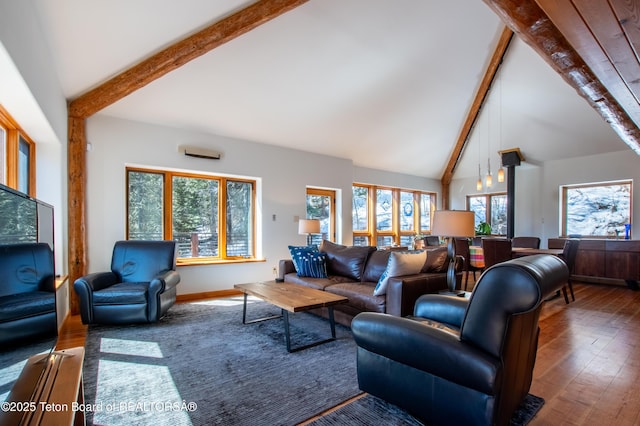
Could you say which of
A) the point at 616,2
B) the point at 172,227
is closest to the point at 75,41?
the point at 172,227

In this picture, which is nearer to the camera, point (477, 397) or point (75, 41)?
point (477, 397)

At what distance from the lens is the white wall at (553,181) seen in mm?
5922

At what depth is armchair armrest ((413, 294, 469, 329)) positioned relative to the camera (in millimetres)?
2125

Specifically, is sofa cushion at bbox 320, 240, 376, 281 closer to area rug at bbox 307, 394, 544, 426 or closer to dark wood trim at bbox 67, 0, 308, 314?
area rug at bbox 307, 394, 544, 426

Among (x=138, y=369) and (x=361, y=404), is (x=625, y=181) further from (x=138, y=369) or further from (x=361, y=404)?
(x=138, y=369)

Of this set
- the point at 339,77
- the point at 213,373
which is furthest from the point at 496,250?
the point at 213,373

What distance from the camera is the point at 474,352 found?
1.42 metres

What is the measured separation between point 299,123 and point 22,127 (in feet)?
11.1

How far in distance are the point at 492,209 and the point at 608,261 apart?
2.69 m

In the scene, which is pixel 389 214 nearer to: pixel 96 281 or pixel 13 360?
pixel 96 281

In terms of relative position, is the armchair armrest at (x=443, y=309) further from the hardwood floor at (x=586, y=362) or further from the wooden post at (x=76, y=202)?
the wooden post at (x=76, y=202)

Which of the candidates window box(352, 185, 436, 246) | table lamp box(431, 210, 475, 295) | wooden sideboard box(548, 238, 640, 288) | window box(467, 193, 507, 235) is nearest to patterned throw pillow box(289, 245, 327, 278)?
table lamp box(431, 210, 475, 295)

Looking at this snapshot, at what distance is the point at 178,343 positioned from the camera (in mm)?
2932

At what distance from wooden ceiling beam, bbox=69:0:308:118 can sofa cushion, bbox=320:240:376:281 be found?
282cm
